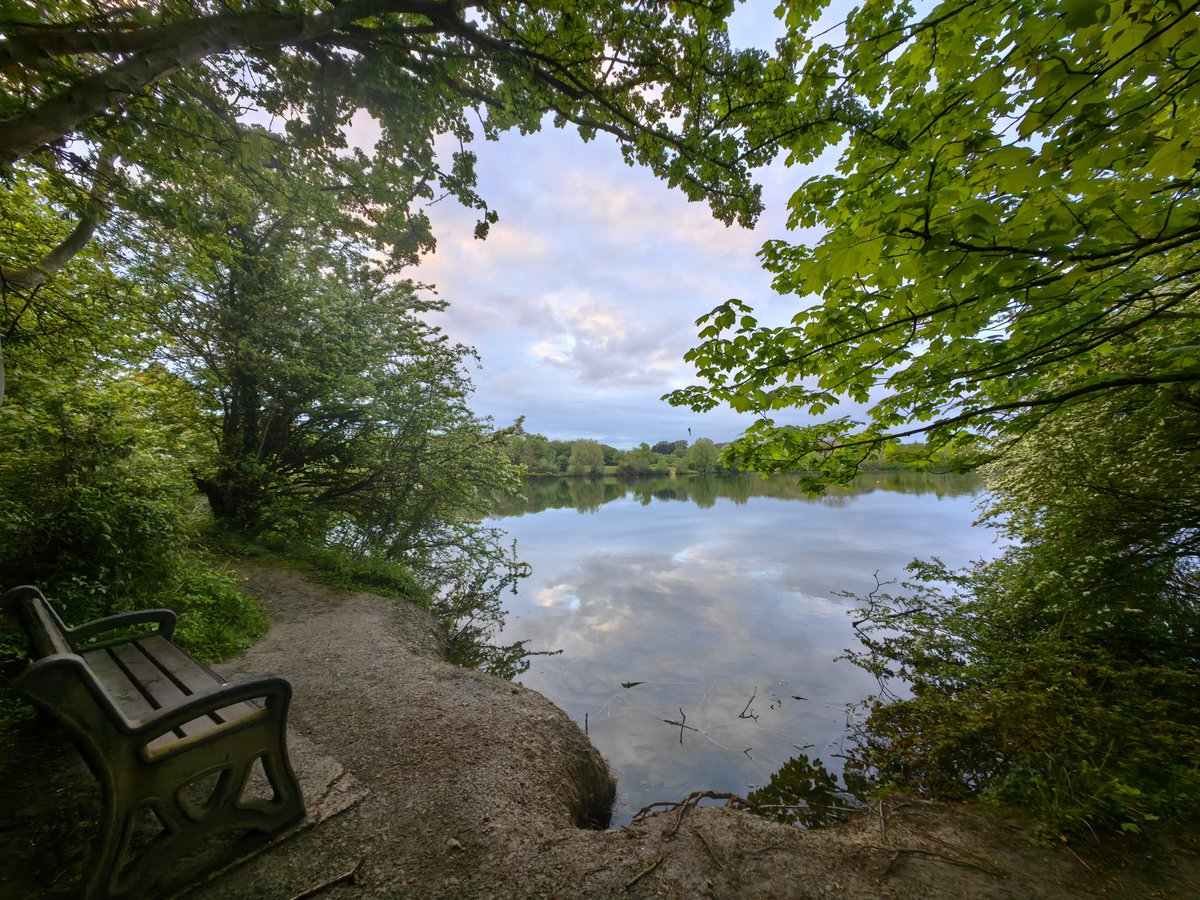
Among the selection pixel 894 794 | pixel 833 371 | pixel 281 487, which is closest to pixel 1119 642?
pixel 894 794

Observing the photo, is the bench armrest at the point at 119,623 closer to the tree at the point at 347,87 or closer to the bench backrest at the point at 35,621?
the bench backrest at the point at 35,621

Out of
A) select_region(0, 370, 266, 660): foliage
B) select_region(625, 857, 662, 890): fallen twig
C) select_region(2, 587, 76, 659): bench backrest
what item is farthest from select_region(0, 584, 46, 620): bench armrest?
select_region(625, 857, 662, 890): fallen twig

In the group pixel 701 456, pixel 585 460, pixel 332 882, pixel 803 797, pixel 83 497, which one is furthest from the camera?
pixel 701 456

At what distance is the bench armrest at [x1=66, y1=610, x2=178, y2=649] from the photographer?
241 cm

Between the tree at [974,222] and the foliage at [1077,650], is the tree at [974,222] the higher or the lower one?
the higher one

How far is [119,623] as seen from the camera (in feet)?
8.44

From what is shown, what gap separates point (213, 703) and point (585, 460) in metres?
57.2

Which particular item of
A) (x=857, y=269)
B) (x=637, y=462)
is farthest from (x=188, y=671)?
(x=637, y=462)

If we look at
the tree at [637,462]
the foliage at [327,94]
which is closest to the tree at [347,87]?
the foliage at [327,94]

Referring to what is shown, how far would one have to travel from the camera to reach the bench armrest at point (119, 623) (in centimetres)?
241

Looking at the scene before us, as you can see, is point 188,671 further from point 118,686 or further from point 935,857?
point 935,857

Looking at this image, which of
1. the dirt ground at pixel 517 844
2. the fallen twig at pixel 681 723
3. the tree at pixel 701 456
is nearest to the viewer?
the dirt ground at pixel 517 844

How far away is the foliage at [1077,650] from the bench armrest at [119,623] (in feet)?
19.9

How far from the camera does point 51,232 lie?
4.51 m
